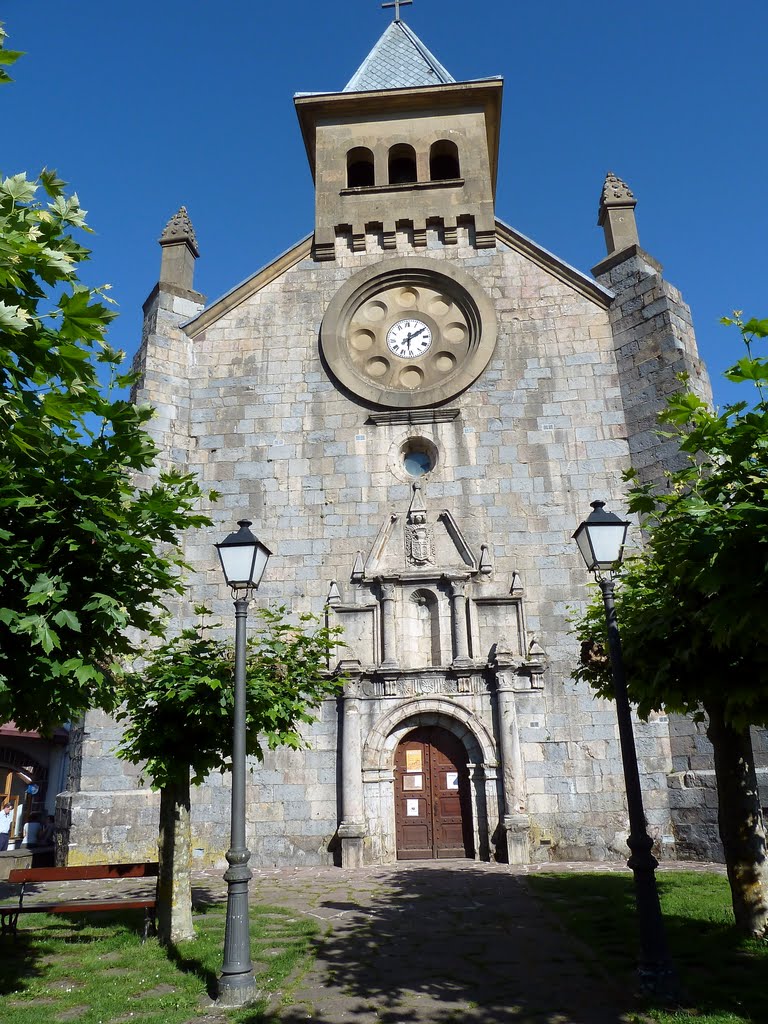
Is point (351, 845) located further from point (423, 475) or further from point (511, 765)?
point (423, 475)

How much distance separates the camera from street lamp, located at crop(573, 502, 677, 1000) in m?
6.25

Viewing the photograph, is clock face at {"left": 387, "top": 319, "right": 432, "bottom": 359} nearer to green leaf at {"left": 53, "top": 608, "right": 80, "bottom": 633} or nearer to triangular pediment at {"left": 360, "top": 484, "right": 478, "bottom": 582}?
triangular pediment at {"left": 360, "top": 484, "right": 478, "bottom": 582}

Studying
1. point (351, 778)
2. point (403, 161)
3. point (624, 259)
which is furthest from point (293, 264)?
point (351, 778)

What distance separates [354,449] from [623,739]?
10729 mm

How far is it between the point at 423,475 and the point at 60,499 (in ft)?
35.4

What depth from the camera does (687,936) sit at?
800 centimetres

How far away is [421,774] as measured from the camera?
14977 millimetres

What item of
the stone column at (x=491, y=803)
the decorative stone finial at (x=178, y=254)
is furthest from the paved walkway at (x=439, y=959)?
the decorative stone finial at (x=178, y=254)

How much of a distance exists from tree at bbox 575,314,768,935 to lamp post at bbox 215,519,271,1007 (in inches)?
155

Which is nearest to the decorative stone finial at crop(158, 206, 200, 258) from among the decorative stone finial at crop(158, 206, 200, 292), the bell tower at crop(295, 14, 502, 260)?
the decorative stone finial at crop(158, 206, 200, 292)

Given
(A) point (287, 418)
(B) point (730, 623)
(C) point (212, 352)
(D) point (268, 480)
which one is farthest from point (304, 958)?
(C) point (212, 352)

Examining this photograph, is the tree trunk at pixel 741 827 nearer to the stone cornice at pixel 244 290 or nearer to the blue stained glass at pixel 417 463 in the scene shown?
the blue stained glass at pixel 417 463

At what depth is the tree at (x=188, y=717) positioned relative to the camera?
8859 mm

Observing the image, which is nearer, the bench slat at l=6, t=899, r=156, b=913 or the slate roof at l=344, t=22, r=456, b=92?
the bench slat at l=6, t=899, r=156, b=913
